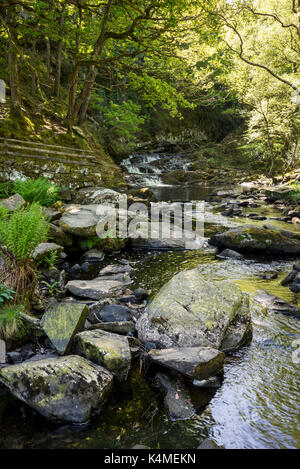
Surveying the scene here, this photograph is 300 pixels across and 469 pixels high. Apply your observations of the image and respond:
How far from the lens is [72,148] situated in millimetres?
13469

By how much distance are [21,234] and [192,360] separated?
2.67 metres

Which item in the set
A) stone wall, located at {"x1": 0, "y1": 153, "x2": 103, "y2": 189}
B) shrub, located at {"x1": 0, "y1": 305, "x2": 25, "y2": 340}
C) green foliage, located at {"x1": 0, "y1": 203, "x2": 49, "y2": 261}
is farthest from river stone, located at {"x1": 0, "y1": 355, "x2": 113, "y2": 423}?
stone wall, located at {"x1": 0, "y1": 153, "x2": 103, "y2": 189}

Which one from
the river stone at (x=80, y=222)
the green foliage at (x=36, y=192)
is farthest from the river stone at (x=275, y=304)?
the green foliage at (x=36, y=192)

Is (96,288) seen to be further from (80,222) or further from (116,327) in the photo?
(80,222)

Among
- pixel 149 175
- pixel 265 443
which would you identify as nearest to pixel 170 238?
pixel 265 443

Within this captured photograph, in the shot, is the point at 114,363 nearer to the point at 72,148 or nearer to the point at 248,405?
the point at 248,405

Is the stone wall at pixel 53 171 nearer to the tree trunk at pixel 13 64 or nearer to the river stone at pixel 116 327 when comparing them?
the tree trunk at pixel 13 64

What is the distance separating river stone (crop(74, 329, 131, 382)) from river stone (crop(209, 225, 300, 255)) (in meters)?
5.85

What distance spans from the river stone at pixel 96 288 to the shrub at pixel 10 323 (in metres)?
1.61

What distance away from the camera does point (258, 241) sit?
8078 millimetres

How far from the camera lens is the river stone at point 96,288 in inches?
196

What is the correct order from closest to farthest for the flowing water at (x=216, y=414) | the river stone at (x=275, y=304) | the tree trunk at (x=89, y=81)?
the flowing water at (x=216, y=414) < the river stone at (x=275, y=304) < the tree trunk at (x=89, y=81)

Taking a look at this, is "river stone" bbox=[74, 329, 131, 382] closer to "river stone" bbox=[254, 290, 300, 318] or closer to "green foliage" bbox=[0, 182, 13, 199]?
"river stone" bbox=[254, 290, 300, 318]

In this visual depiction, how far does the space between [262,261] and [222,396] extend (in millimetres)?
5157
